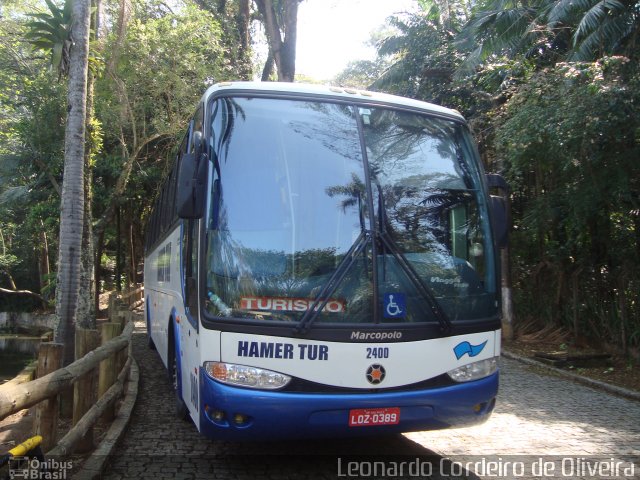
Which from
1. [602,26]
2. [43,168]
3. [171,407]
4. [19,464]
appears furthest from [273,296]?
[43,168]

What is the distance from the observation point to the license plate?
14.4 ft

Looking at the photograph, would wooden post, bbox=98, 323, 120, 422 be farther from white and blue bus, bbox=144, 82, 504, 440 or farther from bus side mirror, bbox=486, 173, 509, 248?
bus side mirror, bbox=486, 173, 509, 248

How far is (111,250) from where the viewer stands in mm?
34375

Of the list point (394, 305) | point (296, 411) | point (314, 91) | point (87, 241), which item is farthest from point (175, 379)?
point (87, 241)

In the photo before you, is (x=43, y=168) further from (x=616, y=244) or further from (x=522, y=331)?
(x=616, y=244)

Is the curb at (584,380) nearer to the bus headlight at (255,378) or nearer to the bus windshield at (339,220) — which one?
the bus windshield at (339,220)

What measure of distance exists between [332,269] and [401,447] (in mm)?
2174

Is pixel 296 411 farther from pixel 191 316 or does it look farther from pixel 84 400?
pixel 84 400

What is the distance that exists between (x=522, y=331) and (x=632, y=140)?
586cm

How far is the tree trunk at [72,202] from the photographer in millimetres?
9312

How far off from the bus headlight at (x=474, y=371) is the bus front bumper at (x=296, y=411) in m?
0.19

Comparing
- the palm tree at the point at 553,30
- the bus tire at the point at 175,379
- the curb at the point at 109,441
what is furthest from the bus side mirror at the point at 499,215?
the palm tree at the point at 553,30

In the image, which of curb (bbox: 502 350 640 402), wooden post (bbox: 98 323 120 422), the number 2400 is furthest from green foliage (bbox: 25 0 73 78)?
curb (bbox: 502 350 640 402)

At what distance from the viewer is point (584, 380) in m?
9.48
